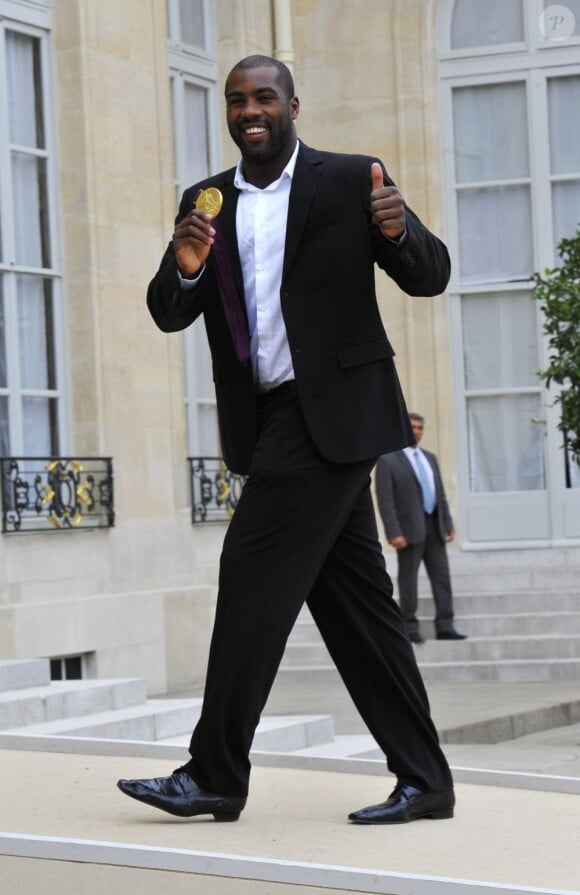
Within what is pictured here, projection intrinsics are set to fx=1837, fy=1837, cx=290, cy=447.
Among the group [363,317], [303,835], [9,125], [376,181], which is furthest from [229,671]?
[9,125]

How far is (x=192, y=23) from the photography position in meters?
13.1

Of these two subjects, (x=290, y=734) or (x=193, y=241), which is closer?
(x=193, y=241)

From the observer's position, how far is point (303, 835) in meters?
4.27

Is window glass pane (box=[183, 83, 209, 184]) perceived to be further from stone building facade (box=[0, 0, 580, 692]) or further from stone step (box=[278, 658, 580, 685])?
stone step (box=[278, 658, 580, 685])

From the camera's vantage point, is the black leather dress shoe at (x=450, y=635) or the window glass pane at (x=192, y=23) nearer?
the black leather dress shoe at (x=450, y=635)

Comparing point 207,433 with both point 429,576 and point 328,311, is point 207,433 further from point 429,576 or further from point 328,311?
point 328,311

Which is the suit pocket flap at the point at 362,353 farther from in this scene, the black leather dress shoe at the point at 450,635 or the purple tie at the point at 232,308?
the black leather dress shoe at the point at 450,635

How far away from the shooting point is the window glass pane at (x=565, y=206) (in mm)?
14094

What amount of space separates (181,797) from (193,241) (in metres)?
1.30

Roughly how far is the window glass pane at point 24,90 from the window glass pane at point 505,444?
181 inches

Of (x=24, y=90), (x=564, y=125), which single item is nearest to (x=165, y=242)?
(x=24, y=90)

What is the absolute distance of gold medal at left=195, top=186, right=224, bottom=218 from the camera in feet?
13.8

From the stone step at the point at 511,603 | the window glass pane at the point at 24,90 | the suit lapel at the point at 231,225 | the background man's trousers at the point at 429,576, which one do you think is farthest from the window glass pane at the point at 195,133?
the suit lapel at the point at 231,225

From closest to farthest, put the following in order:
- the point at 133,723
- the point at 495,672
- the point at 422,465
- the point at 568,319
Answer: the point at 133,723
the point at 568,319
the point at 495,672
the point at 422,465
